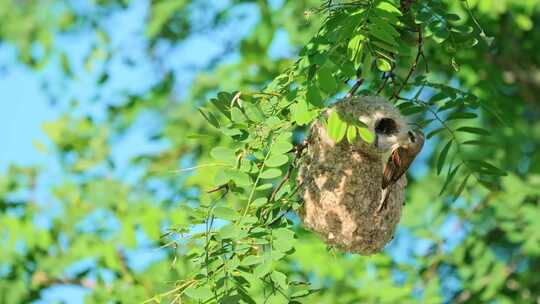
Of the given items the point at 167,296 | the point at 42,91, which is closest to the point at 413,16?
the point at 167,296

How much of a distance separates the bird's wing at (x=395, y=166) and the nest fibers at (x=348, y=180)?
4 cm

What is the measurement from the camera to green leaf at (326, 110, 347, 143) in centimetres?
226

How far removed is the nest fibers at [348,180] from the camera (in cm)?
265

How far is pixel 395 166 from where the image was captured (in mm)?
2648

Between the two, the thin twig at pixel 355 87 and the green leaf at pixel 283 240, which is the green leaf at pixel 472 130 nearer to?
the thin twig at pixel 355 87

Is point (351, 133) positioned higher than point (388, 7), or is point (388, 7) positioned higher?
point (388, 7)

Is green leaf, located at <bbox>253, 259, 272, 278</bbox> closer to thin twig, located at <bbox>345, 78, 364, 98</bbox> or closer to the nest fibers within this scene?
the nest fibers

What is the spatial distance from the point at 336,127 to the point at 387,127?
491 mm

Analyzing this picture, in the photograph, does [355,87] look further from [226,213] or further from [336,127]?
[226,213]

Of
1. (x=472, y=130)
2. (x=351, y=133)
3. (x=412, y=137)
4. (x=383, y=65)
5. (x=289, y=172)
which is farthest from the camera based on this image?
(x=472, y=130)

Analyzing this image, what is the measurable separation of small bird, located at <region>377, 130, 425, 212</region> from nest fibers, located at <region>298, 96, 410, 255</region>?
2 cm

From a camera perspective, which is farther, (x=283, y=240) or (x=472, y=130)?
(x=472, y=130)

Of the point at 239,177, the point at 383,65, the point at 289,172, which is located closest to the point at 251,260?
the point at 239,177

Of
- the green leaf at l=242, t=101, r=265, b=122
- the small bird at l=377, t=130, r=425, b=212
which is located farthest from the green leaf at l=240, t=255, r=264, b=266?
the small bird at l=377, t=130, r=425, b=212
